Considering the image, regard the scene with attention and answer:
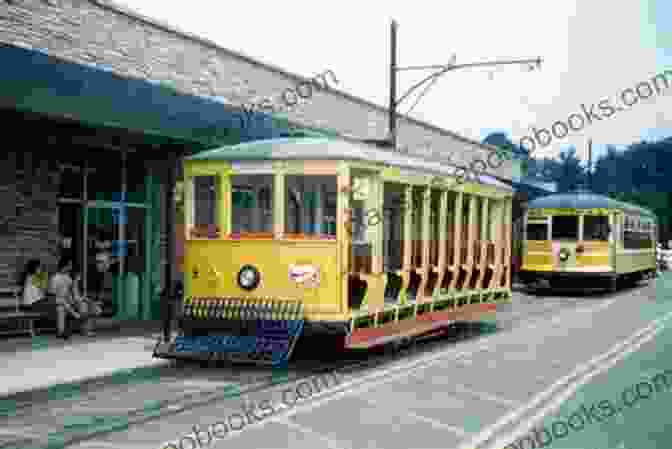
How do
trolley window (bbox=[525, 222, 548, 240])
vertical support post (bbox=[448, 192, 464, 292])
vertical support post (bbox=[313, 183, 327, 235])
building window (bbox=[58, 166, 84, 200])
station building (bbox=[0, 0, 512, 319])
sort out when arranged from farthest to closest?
trolley window (bbox=[525, 222, 548, 240]) < building window (bbox=[58, 166, 84, 200]) < vertical support post (bbox=[448, 192, 464, 292]) < station building (bbox=[0, 0, 512, 319]) < vertical support post (bbox=[313, 183, 327, 235])

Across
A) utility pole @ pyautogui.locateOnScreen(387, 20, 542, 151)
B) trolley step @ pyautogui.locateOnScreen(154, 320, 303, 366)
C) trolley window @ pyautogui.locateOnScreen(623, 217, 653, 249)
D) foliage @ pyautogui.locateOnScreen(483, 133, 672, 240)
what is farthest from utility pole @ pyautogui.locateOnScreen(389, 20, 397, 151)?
foliage @ pyautogui.locateOnScreen(483, 133, 672, 240)

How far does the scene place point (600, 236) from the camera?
82.9 feet

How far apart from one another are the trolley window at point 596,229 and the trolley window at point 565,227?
0.27 metres

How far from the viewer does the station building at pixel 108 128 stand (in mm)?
11656

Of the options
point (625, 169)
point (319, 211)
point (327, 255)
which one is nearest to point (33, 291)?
point (319, 211)

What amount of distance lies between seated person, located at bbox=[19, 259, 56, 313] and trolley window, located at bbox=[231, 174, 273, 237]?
A: 4055mm

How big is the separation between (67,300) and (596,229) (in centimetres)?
1691

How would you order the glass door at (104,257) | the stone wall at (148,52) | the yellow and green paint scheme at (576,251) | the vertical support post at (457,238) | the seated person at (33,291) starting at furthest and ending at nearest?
1. the yellow and green paint scheme at (576,251)
2. the glass door at (104,257)
3. the vertical support post at (457,238)
4. the seated person at (33,291)
5. the stone wall at (148,52)

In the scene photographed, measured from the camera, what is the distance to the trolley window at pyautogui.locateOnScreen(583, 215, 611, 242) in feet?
82.7

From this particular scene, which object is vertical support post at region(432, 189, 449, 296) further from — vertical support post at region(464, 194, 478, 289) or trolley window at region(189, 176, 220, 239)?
trolley window at region(189, 176, 220, 239)

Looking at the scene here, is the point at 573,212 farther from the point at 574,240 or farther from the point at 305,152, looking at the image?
the point at 305,152

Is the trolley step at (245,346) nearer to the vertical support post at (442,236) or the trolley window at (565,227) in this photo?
the vertical support post at (442,236)

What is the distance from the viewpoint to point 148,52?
15.2 meters

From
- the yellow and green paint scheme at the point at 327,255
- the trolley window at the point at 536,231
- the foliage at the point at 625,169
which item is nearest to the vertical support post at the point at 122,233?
the yellow and green paint scheme at the point at 327,255
